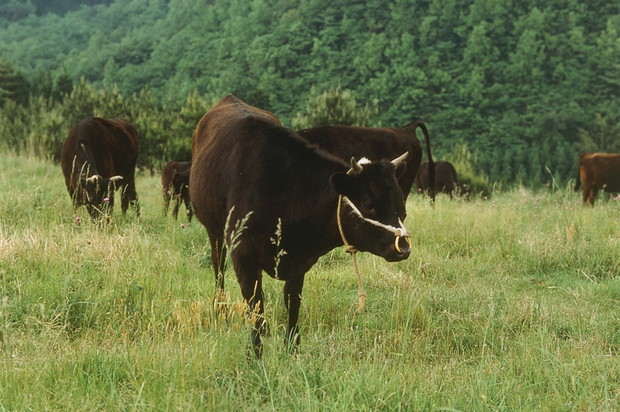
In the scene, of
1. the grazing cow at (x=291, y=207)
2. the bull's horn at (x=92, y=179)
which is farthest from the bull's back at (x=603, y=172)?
the grazing cow at (x=291, y=207)

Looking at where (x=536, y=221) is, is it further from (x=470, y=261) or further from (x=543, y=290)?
(x=543, y=290)

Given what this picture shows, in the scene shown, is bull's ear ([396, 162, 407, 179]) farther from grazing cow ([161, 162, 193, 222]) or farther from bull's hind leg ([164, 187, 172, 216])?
bull's hind leg ([164, 187, 172, 216])

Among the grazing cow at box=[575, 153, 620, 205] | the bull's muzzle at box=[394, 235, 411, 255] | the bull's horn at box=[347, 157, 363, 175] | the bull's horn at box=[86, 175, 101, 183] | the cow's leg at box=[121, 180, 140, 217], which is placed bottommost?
the grazing cow at box=[575, 153, 620, 205]

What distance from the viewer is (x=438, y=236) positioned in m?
7.92

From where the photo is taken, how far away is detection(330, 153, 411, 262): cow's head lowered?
11.6ft

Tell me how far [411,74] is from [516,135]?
13.1m

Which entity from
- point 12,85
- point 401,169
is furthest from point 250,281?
point 12,85

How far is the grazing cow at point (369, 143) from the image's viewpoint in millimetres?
7457

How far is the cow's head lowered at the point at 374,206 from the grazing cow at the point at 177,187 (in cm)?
608

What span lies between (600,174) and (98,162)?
49.1ft

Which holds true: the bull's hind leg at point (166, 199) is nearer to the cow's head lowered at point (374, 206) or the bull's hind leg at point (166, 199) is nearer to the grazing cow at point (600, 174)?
the cow's head lowered at point (374, 206)

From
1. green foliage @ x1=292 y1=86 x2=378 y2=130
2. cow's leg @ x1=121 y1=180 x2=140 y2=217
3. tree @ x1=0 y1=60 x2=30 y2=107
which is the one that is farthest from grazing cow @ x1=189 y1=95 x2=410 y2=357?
tree @ x1=0 y1=60 x2=30 y2=107

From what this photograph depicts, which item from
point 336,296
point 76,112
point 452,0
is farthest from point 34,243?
point 452,0

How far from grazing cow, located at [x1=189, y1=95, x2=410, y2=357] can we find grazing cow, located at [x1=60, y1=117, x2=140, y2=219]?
3.26 meters
